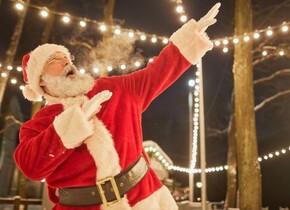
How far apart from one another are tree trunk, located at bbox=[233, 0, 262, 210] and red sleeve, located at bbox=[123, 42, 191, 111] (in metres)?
5.51

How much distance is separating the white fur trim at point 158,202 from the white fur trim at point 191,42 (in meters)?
0.93

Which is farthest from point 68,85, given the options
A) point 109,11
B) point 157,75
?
point 109,11

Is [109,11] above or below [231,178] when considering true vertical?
above

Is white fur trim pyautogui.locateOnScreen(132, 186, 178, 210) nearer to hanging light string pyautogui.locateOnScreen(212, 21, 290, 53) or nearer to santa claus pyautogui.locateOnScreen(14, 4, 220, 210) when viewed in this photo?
santa claus pyautogui.locateOnScreen(14, 4, 220, 210)

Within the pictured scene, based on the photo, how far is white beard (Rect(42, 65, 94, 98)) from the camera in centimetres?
234

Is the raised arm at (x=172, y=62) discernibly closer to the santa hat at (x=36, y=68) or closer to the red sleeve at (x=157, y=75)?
the red sleeve at (x=157, y=75)

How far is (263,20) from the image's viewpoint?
484 inches


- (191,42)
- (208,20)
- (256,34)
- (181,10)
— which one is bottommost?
(191,42)

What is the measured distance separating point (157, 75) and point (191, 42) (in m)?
0.34

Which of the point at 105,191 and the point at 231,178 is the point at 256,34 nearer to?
the point at 105,191

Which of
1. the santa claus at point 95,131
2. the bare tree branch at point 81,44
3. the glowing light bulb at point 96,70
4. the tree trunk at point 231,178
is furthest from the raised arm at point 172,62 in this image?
the tree trunk at point 231,178

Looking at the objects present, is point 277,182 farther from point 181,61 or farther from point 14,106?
point 14,106

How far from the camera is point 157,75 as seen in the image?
8.27 feet

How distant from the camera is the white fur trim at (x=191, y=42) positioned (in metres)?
2.54
